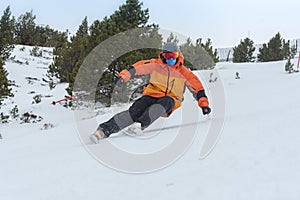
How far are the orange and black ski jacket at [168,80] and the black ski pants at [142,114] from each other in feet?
0.39

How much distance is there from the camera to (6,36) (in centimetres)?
1120

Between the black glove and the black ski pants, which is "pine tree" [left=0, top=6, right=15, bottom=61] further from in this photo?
the black glove

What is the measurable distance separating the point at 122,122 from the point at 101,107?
3.84m

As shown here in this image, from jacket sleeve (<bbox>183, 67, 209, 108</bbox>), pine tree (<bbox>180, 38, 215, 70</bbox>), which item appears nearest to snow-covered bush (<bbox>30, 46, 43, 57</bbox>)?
pine tree (<bbox>180, 38, 215, 70</bbox>)

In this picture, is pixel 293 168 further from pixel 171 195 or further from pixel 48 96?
pixel 48 96

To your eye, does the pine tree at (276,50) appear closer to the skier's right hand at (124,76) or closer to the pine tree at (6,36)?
the pine tree at (6,36)

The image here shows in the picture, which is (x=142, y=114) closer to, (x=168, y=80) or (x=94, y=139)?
(x=168, y=80)

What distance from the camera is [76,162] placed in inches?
101

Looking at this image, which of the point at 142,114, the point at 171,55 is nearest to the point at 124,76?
the point at 142,114

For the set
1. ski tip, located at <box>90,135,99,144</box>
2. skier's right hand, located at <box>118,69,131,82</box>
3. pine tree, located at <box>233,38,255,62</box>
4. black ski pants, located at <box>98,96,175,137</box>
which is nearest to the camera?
ski tip, located at <box>90,135,99,144</box>

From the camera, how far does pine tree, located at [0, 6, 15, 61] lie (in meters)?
9.96

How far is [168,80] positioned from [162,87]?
0.41ft

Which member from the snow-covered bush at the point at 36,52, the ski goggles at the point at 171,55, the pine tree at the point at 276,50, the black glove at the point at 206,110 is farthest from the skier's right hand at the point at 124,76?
the snow-covered bush at the point at 36,52

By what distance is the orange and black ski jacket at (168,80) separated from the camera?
4.12 m
